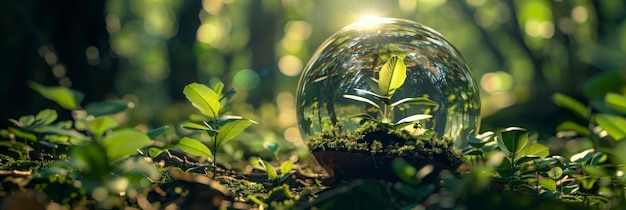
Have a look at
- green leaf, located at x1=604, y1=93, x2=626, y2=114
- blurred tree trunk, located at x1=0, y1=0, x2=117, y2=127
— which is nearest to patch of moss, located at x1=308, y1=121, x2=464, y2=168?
green leaf, located at x1=604, y1=93, x2=626, y2=114

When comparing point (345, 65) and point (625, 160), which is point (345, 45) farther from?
point (625, 160)

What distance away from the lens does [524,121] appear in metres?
8.53

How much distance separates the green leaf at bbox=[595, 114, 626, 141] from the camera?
2072 mm

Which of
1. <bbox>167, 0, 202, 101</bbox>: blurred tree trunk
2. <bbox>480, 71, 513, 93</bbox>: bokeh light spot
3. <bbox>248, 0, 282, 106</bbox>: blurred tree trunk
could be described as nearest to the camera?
<bbox>167, 0, 202, 101</bbox>: blurred tree trunk

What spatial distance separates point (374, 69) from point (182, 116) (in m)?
6.54

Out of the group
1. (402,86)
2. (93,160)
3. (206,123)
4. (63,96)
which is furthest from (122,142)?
(402,86)

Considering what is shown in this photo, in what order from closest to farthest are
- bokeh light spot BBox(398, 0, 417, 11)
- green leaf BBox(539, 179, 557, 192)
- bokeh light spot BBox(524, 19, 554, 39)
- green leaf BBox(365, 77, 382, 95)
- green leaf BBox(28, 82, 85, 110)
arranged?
green leaf BBox(28, 82, 85, 110) → green leaf BBox(539, 179, 557, 192) → green leaf BBox(365, 77, 382, 95) → bokeh light spot BBox(398, 0, 417, 11) → bokeh light spot BBox(524, 19, 554, 39)

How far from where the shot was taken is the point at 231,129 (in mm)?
2256

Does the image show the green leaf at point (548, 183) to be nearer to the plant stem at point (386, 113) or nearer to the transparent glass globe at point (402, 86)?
the transparent glass globe at point (402, 86)

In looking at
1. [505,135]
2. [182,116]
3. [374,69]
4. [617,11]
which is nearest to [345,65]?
[374,69]

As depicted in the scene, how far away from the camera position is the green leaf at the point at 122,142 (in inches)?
61.7

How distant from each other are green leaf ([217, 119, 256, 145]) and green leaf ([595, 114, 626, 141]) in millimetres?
1157

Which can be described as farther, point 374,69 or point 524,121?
point 524,121

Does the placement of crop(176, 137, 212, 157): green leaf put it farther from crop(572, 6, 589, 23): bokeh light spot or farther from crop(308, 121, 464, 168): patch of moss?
crop(572, 6, 589, 23): bokeh light spot
